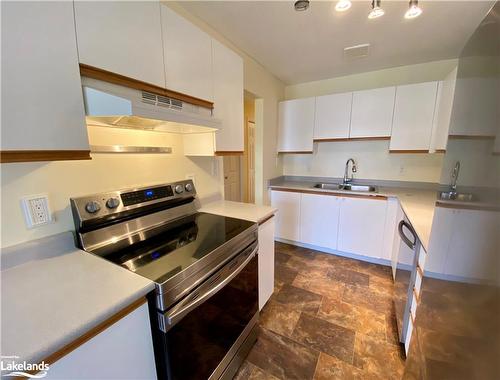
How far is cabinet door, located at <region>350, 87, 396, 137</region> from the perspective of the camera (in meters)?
2.46

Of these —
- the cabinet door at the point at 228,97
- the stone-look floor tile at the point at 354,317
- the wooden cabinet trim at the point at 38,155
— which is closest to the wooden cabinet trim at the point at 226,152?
the cabinet door at the point at 228,97

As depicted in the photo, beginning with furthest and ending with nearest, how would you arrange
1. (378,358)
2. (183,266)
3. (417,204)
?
(417,204) < (378,358) < (183,266)

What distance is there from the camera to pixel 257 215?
1.56 meters

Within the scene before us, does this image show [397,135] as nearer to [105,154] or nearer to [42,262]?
[105,154]

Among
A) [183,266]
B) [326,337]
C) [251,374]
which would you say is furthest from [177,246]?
[326,337]

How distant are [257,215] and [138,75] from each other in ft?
3.63

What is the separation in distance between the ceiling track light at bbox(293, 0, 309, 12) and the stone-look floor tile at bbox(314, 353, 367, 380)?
246 centimetres

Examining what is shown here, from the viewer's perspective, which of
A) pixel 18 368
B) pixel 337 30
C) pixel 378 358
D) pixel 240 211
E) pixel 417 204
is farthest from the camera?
pixel 417 204

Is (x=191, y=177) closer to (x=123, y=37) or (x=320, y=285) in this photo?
(x=123, y=37)

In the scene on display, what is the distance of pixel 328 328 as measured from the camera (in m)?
1.65

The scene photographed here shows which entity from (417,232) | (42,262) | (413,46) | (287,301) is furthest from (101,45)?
(413,46)

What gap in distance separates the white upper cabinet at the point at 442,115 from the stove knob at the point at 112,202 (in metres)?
2.80

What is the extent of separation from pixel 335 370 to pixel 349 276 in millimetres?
1156

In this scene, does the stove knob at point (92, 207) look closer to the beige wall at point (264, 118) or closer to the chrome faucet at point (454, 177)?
the chrome faucet at point (454, 177)
